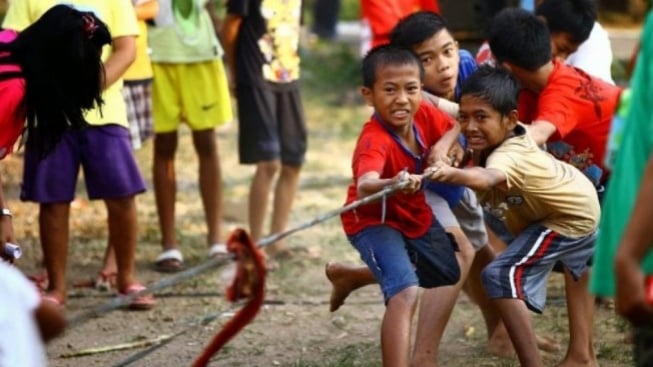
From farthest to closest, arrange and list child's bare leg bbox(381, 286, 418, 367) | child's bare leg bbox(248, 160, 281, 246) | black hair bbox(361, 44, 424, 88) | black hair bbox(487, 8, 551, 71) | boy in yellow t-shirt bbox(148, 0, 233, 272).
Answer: child's bare leg bbox(248, 160, 281, 246) → boy in yellow t-shirt bbox(148, 0, 233, 272) → black hair bbox(487, 8, 551, 71) → black hair bbox(361, 44, 424, 88) → child's bare leg bbox(381, 286, 418, 367)

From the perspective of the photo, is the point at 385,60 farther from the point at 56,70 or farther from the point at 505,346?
the point at 505,346

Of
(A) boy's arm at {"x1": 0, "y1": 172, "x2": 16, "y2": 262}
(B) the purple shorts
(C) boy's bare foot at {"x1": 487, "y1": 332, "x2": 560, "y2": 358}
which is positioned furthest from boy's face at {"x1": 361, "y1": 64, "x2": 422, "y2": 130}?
(B) the purple shorts

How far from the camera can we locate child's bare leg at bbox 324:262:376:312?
6.05 metres

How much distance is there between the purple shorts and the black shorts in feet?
4.14

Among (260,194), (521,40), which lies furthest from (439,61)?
(260,194)

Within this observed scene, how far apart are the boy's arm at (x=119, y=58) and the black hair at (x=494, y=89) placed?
1.77m

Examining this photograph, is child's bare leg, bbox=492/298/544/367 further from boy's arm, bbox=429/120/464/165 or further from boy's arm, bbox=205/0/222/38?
boy's arm, bbox=205/0/222/38

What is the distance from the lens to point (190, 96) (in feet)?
25.5

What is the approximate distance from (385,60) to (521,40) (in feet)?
2.25

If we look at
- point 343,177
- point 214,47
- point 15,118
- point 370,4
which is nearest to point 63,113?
point 15,118

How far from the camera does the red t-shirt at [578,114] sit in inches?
230

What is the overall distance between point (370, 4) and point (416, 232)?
268 cm

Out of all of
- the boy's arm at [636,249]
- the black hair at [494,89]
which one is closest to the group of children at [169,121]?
the black hair at [494,89]

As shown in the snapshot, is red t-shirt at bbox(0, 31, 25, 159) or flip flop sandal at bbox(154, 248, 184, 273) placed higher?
red t-shirt at bbox(0, 31, 25, 159)
